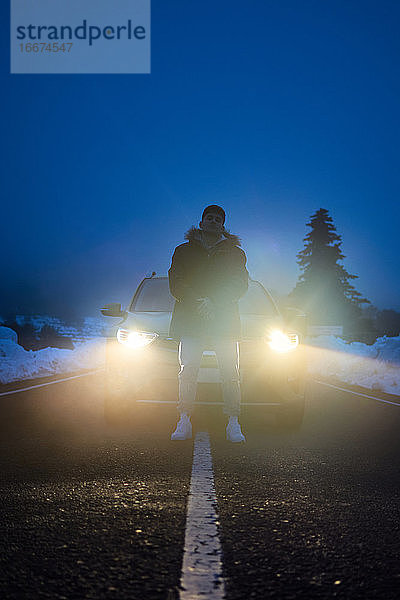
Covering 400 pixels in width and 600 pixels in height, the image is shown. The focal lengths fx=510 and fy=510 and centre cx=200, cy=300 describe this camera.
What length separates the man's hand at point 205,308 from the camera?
16.0ft

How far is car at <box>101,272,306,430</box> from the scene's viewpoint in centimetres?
520

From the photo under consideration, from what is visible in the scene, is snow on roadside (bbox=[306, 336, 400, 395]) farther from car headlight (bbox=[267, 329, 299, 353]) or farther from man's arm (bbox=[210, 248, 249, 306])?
man's arm (bbox=[210, 248, 249, 306])

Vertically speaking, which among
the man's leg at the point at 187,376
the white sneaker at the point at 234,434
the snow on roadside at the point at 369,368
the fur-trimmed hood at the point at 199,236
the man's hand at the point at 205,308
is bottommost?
the snow on roadside at the point at 369,368

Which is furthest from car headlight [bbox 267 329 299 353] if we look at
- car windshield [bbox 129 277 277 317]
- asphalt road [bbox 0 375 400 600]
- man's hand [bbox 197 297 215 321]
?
asphalt road [bbox 0 375 400 600]

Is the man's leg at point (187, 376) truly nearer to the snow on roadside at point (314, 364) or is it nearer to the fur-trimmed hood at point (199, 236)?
the fur-trimmed hood at point (199, 236)

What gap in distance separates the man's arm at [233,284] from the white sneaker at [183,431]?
1.17 m

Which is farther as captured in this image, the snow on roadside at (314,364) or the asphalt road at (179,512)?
the snow on roadside at (314,364)

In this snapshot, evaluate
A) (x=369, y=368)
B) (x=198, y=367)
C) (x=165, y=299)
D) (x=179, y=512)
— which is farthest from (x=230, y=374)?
(x=369, y=368)

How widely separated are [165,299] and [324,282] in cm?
4877

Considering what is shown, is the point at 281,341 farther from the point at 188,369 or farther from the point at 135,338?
the point at 135,338

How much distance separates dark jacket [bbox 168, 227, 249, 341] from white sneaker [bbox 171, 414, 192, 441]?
2.75 ft

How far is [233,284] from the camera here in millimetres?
4824

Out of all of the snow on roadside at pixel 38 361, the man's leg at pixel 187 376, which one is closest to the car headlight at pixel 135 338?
the man's leg at pixel 187 376

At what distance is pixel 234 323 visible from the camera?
16.2 ft
